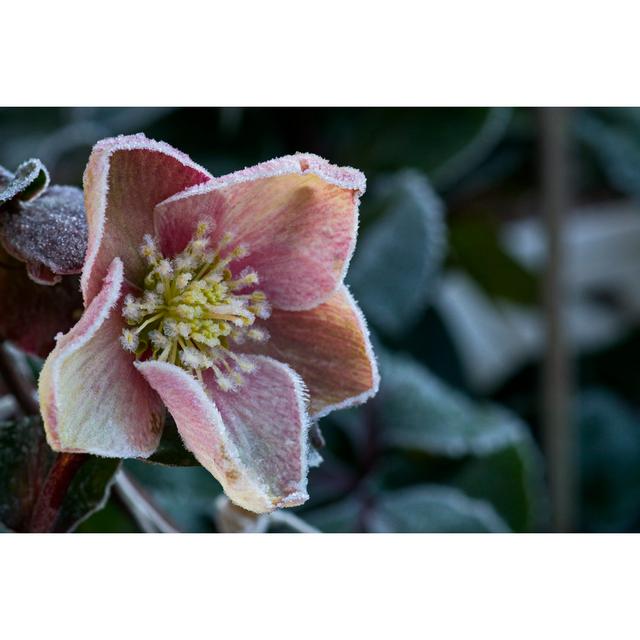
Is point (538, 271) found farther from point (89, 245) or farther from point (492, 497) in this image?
point (89, 245)

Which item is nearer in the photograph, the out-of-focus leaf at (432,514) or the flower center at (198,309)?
the flower center at (198,309)

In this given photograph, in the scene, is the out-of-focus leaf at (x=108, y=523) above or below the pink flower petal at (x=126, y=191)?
below

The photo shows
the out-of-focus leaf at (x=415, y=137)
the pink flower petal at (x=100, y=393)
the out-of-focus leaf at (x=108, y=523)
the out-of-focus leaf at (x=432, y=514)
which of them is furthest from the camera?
the out-of-focus leaf at (x=415, y=137)

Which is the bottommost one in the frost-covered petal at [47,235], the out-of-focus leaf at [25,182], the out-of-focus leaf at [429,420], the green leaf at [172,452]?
the out-of-focus leaf at [429,420]

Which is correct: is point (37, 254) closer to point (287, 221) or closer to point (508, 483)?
point (287, 221)

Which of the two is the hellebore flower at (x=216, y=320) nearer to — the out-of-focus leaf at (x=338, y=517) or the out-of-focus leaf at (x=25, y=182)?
the out-of-focus leaf at (x=25, y=182)

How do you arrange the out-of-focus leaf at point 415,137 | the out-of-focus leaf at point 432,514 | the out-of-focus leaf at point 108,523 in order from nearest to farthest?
the out-of-focus leaf at point 108,523, the out-of-focus leaf at point 432,514, the out-of-focus leaf at point 415,137

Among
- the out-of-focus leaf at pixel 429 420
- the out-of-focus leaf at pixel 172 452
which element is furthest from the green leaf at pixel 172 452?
the out-of-focus leaf at pixel 429 420
